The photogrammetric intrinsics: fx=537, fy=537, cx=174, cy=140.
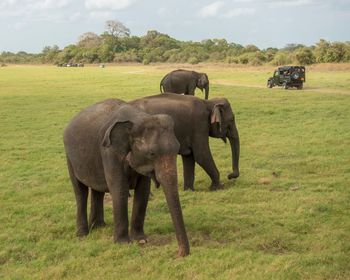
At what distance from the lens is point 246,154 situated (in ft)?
38.7

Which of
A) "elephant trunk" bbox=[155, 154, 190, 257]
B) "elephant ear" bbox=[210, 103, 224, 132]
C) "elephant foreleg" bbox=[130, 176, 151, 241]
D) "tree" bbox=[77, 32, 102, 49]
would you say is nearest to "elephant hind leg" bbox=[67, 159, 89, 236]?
"elephant foreleg" bbox=[130, 176, 151, 241]

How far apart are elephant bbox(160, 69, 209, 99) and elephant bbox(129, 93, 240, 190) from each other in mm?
12697

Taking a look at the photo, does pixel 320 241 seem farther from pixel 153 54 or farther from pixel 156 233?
pixel 153 54

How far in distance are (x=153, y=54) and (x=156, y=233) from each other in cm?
8719

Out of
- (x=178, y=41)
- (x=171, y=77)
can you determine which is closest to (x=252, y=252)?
(x=171, y=77)

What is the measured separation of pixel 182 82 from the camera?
71.4ft

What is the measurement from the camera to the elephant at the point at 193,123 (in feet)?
28.2

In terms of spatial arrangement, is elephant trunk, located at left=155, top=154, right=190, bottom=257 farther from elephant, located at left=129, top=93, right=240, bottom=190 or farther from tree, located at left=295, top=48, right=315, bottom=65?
tree, located at left=295, top=48, right=315, bottom=65

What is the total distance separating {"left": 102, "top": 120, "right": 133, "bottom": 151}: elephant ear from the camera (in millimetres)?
5453

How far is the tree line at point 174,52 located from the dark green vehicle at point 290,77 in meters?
21.8

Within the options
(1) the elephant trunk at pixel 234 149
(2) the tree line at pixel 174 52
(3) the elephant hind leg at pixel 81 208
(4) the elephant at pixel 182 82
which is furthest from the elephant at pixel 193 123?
(2) the tree line at pixel 174 52

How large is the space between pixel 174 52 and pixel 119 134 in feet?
283

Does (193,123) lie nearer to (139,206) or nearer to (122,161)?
(139,206)

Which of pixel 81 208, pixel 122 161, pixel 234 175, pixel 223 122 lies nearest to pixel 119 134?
pixel 122 161
